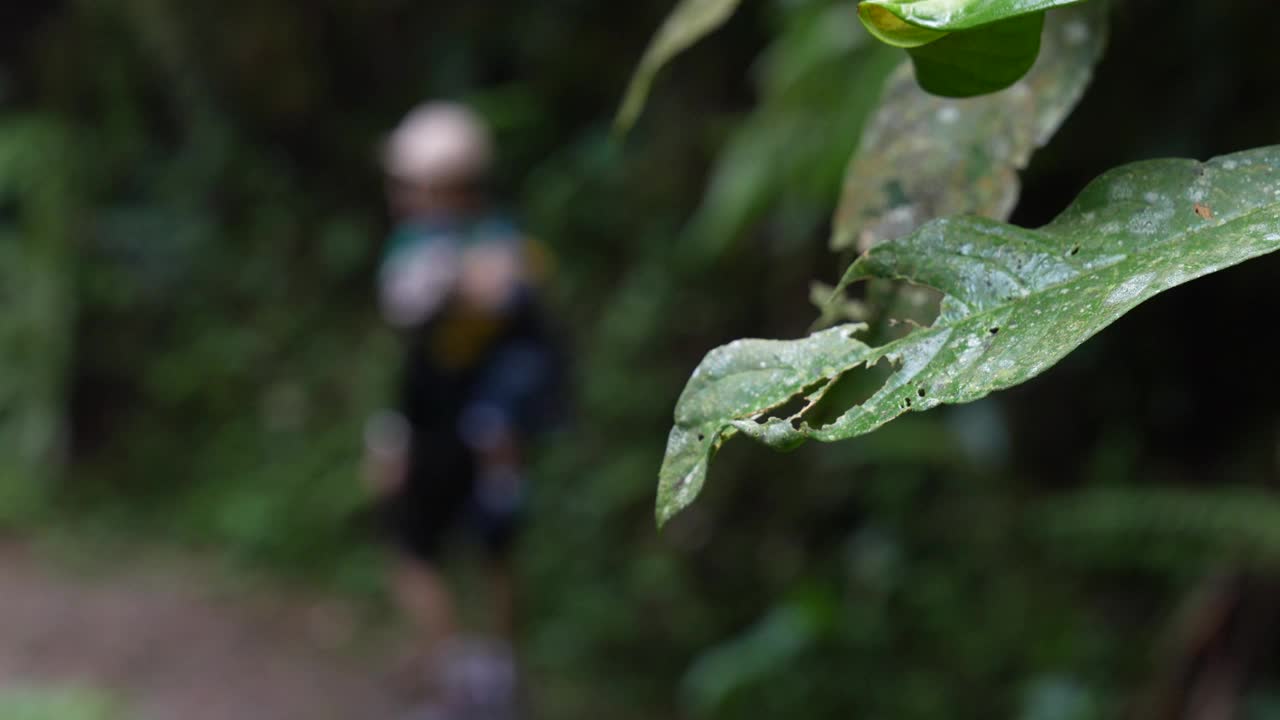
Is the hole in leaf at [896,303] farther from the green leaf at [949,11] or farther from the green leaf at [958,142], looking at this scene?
the green leaf at [949,11]

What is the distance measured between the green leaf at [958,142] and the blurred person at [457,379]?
1.90m

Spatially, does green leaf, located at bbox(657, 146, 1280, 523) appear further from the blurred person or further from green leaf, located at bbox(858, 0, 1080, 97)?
the blurred person

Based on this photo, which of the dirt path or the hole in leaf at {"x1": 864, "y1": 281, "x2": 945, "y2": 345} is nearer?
the hole in leaf at {"x1": 864, "y1": 281, "x2": 945, "y2": 345}

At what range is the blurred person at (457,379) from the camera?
265 cm

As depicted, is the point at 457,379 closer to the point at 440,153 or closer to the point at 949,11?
the point at 440,153

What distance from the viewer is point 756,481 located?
3.56 m

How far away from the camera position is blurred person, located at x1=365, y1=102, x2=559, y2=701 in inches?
104

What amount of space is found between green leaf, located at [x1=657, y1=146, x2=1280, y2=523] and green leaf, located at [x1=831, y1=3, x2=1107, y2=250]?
7.3 inches

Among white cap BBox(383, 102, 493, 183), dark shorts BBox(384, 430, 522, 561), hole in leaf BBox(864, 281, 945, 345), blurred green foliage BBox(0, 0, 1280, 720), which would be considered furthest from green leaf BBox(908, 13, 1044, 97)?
dark shorts BBox(384, 430, 522, 561)

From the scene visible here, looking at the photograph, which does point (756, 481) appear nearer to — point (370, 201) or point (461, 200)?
point (461, 200)

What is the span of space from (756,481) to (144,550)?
2440 millimetres

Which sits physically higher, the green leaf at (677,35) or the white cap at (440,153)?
the white cap at (440,153)

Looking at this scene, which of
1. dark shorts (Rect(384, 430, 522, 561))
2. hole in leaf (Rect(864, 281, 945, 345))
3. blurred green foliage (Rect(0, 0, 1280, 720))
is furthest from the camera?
dark shorts (Rect(384, 430, 522, 561))

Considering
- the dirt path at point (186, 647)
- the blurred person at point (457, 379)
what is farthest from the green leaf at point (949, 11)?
the dirt path at point (186, 647)
